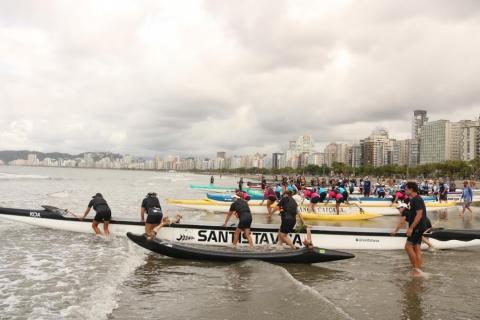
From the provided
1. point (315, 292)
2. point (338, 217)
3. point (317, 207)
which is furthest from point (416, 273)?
point (317, 207)

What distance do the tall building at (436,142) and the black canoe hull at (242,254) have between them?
19192cm

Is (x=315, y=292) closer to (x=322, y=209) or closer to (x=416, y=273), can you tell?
(x=416, y=273)

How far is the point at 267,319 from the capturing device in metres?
5.89

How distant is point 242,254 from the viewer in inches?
371

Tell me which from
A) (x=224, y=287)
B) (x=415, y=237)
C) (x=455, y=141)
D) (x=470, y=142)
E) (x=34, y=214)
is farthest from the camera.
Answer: (x=455, y=141)

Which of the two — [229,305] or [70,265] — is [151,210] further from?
[229,305]

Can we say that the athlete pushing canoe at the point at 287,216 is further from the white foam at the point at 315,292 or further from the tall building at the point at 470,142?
the tall building at the point at 470,142

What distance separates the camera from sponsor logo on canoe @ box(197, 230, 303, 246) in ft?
34.8

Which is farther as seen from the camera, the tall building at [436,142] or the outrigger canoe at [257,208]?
the tall building at [436,142]

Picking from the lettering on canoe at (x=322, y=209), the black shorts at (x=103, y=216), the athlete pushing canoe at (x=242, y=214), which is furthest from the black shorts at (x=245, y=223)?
the lettering on canoe at (x=322, y=209)

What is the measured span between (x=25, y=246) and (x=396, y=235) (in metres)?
10.9

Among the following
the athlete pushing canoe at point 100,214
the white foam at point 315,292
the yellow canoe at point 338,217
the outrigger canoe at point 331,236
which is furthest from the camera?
the yellow canoe at point 338,217

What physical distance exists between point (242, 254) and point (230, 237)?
4.96 feet

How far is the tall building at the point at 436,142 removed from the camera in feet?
600
